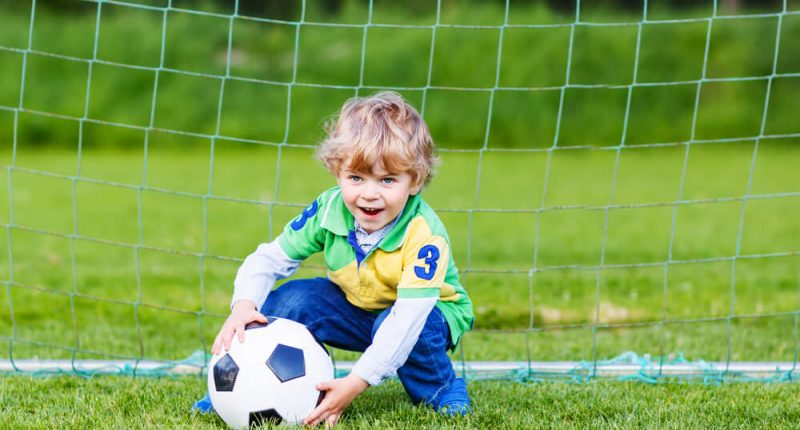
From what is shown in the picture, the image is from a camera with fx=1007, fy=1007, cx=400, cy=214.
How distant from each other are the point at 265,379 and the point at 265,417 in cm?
10

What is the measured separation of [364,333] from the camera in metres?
2.97

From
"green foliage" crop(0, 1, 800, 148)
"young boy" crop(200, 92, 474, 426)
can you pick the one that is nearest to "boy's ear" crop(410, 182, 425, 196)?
"young boy" crop(200, 92, 474, 426)

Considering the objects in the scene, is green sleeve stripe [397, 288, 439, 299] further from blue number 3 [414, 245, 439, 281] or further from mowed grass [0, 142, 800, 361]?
mowed grass [0, 142, 800, 361]

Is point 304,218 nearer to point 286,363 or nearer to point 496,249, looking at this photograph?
point 286,363

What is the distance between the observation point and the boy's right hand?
8.84 ft

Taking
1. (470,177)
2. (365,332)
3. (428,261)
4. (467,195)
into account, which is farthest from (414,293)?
(470,177)

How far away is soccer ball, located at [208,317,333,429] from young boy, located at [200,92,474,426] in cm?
4

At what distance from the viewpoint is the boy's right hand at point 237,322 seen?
270 centimetres

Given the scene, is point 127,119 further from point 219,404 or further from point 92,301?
point 219,404

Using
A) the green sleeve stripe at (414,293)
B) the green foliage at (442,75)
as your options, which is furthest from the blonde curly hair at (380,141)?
the green foliage at (442,75)

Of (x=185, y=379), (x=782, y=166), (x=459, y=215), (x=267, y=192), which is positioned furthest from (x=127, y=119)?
(x=185, y=379)

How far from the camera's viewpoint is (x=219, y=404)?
8.70 ft

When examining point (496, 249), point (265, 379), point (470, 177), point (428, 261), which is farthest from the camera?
point (470, 177)

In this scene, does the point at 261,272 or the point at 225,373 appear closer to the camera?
the point at 225,373
